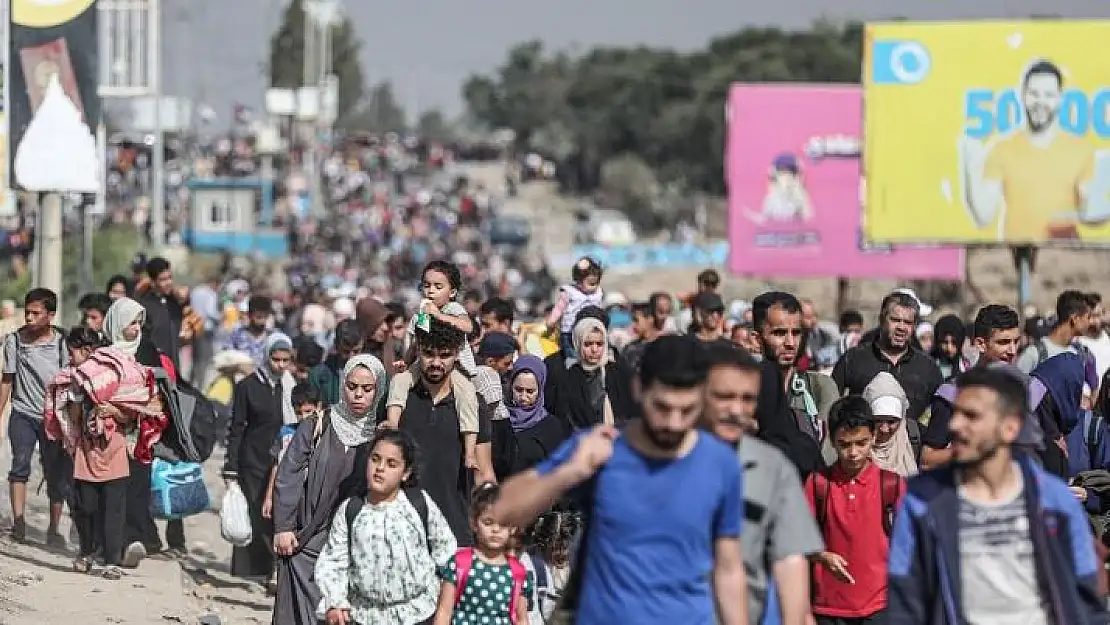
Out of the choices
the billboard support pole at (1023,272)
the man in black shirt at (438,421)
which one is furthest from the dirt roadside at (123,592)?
the billboard support pole at (1023,272)

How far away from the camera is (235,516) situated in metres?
11.9

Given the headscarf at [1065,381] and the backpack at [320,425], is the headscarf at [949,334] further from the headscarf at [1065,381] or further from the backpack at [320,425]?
the backpack at [320,425]

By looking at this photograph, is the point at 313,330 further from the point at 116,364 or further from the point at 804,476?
the point at 804,476

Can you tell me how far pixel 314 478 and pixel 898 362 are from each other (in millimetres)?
2800

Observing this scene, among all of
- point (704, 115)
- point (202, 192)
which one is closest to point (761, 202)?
point (202, 192)

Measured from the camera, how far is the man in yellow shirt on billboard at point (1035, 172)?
24.7 meters

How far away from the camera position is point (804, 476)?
800 cm

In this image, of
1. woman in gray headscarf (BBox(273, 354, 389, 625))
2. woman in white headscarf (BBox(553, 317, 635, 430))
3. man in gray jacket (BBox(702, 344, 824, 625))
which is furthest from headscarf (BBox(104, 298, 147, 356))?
man in gray jacket (BBox(702, 344, 824, 625))

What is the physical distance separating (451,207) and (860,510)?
70701mm

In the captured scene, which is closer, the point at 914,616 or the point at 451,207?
the point at 914,616

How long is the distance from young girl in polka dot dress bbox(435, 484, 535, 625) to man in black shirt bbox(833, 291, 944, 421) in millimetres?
3049

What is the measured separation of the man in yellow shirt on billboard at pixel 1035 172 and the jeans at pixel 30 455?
1402 centimetres

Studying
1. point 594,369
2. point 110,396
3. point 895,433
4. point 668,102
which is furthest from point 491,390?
point 668,102

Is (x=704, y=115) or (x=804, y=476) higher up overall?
(x=704, y=115)
